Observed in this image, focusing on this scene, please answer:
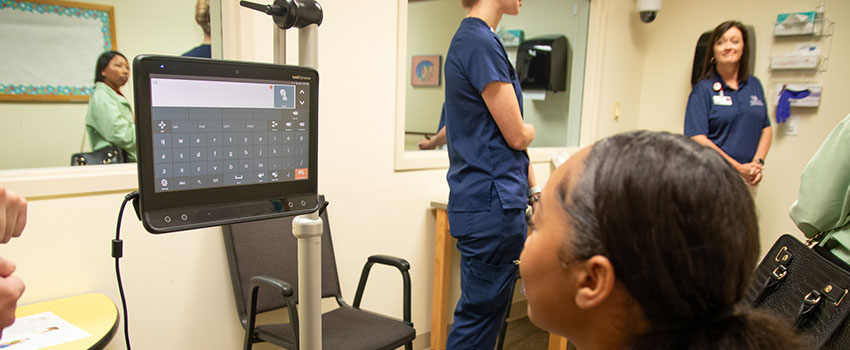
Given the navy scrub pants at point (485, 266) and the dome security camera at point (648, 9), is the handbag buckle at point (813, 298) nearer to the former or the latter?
the navy scrub pants at point (485, 266)

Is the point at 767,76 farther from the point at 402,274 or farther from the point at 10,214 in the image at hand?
the point at 10,214

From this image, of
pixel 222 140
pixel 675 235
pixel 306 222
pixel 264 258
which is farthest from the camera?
pixel 264 258

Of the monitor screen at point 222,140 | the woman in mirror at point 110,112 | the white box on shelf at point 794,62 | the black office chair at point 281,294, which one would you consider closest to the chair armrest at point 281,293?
the black office chair at point 281,294

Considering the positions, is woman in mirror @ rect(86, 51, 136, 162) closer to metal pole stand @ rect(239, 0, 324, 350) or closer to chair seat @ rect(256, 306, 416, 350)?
chair seat @ rect(256, 306, 416, 350)

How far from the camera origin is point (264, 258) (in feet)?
6.21

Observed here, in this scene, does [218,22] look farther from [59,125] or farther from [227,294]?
[59,125]

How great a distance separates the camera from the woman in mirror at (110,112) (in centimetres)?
217

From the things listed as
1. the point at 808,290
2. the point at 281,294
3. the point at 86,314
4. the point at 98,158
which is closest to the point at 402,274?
the point at 281,294

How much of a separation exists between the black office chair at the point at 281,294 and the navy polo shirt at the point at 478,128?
408 millimetres

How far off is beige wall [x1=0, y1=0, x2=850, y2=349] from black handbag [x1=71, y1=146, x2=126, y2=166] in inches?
6.7

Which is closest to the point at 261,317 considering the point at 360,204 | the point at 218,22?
the point at 360,204

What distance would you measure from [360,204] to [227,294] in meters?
0.62

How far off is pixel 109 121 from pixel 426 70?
2.83m

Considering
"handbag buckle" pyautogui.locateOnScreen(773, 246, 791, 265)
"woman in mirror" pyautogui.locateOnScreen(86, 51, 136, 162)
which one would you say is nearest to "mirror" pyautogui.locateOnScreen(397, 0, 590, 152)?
"woman in mirror" pyautogui.locateOnScreen(86, 51, 136, 162)
